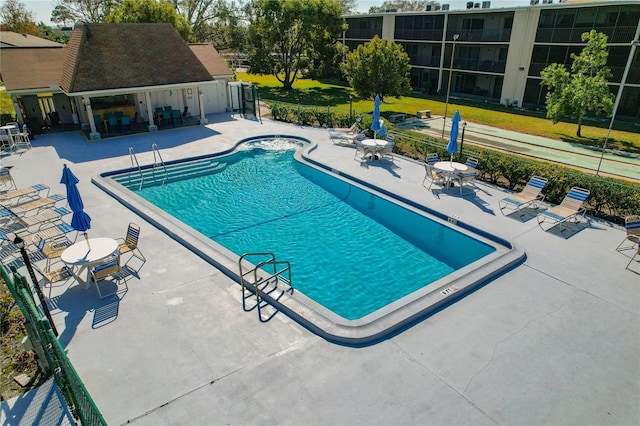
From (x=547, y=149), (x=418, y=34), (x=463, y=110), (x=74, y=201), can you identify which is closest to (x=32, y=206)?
(x=74, y=201)

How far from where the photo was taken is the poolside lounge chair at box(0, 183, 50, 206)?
14.1 m

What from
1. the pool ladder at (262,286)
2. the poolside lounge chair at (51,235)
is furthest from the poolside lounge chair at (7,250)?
the pool ladder at (262,286)

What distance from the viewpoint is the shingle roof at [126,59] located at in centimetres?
2230

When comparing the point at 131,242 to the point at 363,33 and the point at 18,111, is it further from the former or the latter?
the point at 363,33

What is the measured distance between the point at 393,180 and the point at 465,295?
8.14 meters

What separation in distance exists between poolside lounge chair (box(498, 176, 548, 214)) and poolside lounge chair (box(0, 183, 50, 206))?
16383mm

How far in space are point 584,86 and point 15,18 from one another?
241 feet

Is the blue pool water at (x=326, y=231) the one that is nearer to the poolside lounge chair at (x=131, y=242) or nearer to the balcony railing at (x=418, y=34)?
the poolside lounge chair at (x=131, y=242)

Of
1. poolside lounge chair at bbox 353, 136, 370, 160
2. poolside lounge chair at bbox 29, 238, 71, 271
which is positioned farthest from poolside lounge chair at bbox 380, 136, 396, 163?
poolside lounge chair at bbox 29, 238, 71, 271

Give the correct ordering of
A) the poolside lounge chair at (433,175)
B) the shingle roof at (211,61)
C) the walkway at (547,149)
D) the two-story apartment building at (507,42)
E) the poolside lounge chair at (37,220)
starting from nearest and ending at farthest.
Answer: the poolside lounge chair at (37,220) → the poolside lounge chair at (433,175) → the walkway at (547,149) → the shingle roof at (211,61) → the two-story apartment building at (507,42)

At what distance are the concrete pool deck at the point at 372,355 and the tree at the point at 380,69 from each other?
21.5 meters

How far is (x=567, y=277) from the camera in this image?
10.7 metres

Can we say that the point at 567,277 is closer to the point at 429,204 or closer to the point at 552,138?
the point at 429,204

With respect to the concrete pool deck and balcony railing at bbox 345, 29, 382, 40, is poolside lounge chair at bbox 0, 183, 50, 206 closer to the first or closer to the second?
the concrete pool deck
